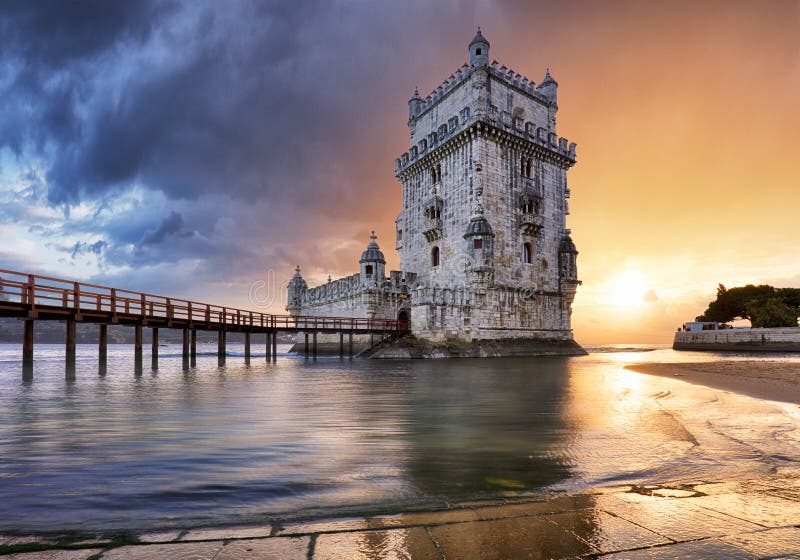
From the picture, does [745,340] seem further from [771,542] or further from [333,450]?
[771,542]

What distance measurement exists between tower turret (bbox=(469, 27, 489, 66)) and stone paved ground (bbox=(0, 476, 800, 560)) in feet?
118

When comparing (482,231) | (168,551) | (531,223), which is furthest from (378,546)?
(531,223)

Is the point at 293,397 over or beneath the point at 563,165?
beneath

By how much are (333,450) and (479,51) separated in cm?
3560

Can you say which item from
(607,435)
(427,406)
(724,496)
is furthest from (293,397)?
(724,496)

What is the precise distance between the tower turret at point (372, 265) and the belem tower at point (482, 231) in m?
0.09

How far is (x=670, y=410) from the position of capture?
8.81 m

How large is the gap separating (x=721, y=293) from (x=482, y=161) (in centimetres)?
6581

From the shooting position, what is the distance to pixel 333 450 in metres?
5.69

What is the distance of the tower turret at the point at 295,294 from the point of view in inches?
2116

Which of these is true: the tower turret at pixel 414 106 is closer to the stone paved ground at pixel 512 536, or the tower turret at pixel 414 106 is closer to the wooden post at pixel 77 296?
the wooden post at pixel 77 296

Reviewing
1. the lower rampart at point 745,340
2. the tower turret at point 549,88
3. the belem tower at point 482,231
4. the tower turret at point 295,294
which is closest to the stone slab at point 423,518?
the belem tower at point 482,231

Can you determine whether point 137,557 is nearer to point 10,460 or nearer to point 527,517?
point 527,517

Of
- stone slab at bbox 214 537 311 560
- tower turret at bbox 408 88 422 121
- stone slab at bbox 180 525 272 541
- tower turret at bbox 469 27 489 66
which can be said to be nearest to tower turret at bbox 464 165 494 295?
tower turret at bbox 469 27 489 66
